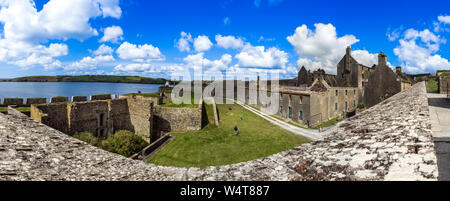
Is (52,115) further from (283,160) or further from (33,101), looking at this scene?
Result: (283,160)

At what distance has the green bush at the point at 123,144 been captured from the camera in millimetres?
17344

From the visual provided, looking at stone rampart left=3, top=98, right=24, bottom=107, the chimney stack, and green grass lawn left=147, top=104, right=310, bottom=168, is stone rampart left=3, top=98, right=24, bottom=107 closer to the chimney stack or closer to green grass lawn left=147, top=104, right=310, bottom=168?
green grass lawn left=147, top=104, right=310, bottom=168

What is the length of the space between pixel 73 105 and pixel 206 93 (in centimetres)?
2822

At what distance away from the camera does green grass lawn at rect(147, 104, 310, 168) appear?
51.4 feet

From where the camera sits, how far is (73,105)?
1908 cm

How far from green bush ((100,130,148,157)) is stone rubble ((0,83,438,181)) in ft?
46.0

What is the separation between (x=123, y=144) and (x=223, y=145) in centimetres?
933

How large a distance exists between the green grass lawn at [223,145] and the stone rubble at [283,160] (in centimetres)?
1164

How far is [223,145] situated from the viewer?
1814 centimetres

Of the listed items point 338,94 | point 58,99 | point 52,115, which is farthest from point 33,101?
point 338,94

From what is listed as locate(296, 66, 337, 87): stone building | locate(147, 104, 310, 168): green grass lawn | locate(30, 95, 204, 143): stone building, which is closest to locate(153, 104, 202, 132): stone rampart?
locate(30, 95, 204, 143): stone building

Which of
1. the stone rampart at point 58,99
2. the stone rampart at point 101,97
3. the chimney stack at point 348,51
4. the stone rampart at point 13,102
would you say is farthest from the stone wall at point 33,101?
the chimney stack at point 348,51
